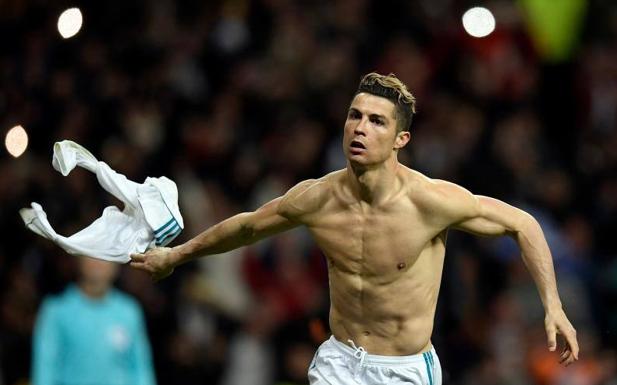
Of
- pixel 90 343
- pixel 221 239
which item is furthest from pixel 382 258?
pixel 90 343

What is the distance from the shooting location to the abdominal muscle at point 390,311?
6930 mm

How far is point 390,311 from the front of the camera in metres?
6.93

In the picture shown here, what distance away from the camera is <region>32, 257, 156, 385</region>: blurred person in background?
962cm

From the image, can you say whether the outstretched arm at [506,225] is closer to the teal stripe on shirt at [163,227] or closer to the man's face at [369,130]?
the man's face at [369,130]

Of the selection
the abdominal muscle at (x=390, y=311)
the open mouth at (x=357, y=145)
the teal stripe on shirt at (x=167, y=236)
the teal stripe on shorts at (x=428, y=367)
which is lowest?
the teal stripe on shorts at (x=428, y=367)

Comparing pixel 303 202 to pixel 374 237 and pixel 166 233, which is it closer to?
pixel 374 237

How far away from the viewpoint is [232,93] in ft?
Answer: 39.5

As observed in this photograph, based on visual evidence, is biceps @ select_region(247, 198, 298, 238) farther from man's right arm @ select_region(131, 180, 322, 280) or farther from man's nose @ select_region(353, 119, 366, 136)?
man's nose @ select_region(353, 119, 366, 136)

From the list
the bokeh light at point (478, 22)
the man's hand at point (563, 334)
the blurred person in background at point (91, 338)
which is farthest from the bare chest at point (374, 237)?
the bokeh light at point (478, 22)

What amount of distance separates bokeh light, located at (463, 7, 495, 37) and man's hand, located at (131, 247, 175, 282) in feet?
16.7

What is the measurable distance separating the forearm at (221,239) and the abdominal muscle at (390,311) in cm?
51

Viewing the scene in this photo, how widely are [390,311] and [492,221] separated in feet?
1.99

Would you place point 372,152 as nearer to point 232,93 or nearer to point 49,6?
point 232,93

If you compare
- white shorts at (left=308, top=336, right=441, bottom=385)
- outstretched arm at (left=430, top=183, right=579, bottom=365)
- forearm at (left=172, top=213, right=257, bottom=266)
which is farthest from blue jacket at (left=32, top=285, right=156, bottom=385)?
outstretched arm at (left=430, top=183, right=579, bottom=365)
